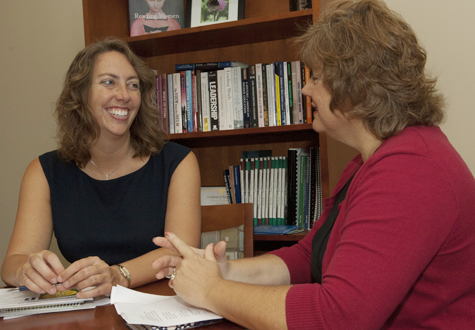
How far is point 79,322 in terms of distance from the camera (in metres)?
0.90

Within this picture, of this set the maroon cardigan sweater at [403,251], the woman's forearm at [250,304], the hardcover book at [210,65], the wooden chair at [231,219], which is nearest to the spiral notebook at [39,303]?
the woman's forearm at [250,304]

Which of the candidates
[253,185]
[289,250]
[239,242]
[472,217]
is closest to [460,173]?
[472,217]

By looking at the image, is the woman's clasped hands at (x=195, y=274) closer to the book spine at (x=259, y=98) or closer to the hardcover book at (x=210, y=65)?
the book spine at (x=259, y=98)

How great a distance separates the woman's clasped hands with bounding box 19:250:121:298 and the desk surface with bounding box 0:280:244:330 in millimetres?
88

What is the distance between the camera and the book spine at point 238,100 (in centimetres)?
203

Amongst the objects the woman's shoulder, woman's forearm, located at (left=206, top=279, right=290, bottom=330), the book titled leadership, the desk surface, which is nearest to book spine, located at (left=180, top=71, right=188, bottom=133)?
the woman's shoulder

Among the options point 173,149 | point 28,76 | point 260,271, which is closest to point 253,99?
point 173,149

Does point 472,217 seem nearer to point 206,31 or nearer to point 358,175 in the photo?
point 358,175

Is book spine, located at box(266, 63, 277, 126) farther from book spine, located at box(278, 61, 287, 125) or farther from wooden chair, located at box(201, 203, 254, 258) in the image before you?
wooden chair, located at box(201, 203, 254, 258)

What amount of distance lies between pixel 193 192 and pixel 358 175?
810 mm

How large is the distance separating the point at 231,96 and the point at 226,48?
37 cm

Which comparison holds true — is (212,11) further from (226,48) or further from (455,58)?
(455,58)

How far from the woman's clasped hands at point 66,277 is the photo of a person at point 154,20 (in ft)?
4.80

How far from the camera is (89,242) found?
1.54 m
